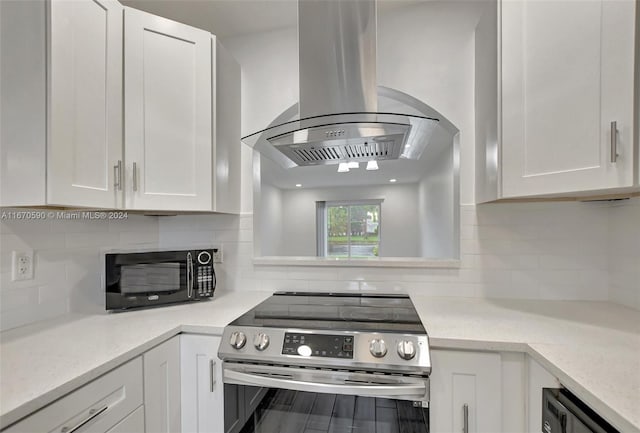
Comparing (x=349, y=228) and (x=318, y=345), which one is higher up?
(x=349, y=228)

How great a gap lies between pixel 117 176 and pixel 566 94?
5.75 feet

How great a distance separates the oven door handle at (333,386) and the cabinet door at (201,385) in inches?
3.5

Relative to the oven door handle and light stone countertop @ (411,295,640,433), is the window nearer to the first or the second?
light stone countertop @ (411,295,640,433)

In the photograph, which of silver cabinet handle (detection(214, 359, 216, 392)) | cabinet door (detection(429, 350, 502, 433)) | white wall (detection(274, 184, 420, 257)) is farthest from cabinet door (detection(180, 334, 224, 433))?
white wall (detection(274, 184, 420, 257))

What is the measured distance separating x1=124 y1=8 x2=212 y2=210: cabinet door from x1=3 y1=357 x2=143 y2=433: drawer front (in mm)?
699

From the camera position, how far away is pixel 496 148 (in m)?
1.26

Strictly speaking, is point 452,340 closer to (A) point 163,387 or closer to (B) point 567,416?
(B) point 567,416

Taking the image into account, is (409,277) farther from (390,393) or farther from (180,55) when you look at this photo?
(180,55)

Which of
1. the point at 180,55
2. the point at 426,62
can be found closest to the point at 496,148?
the point at 426,62

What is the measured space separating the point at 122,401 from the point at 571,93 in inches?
71.2

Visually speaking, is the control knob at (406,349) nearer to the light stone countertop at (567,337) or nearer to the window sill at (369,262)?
the light stone countertop at (567,337)

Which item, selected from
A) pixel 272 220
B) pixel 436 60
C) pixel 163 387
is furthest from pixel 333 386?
pixel 272 220

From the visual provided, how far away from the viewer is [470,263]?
1587mm

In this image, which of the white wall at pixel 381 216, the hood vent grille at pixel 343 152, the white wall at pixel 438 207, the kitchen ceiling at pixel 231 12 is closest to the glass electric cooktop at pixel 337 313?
the hood vent grille at pixel 343 152
